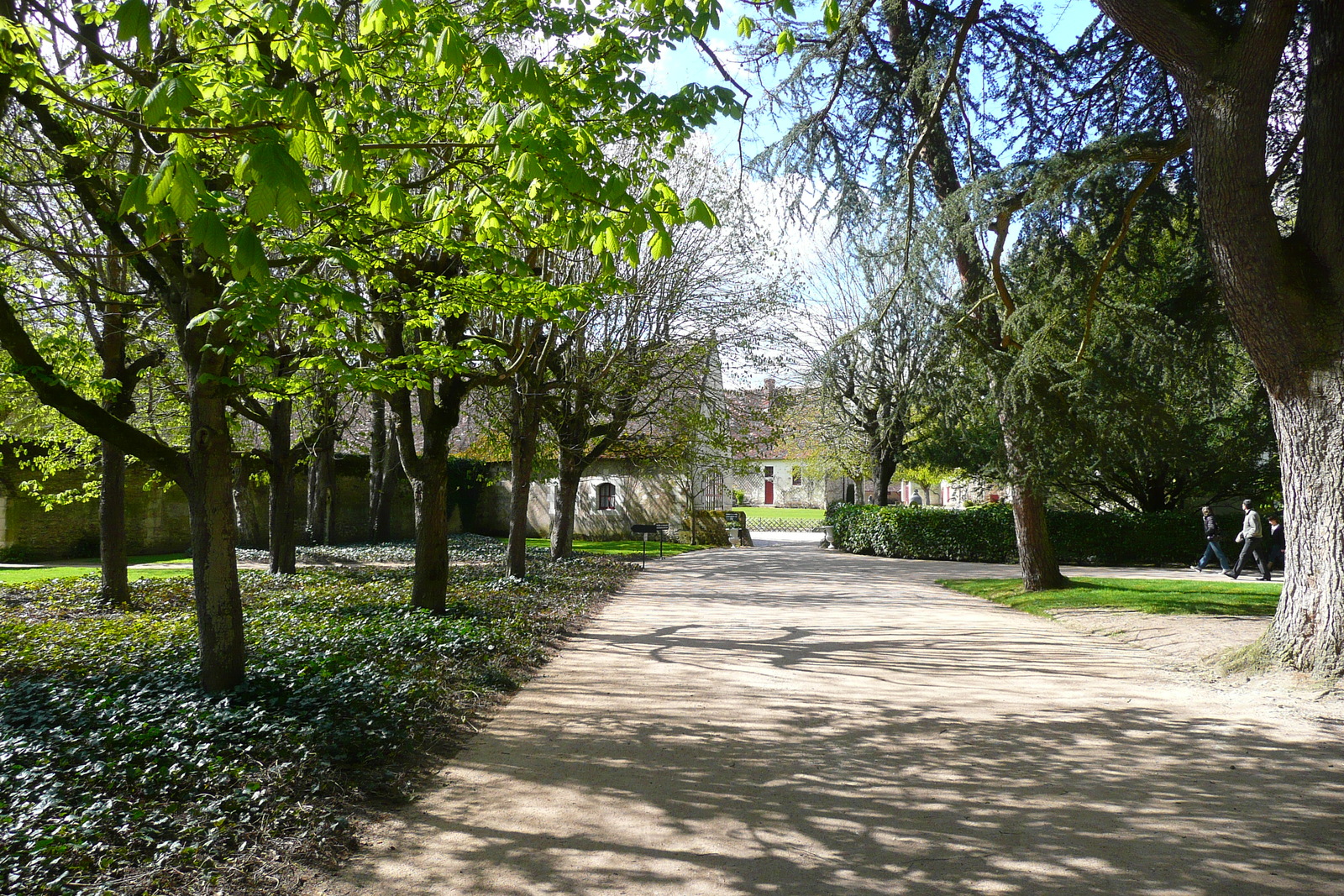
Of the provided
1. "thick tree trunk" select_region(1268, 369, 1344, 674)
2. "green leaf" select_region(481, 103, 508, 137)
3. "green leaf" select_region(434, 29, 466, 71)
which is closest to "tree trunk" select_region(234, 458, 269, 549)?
"green leaf" select_region(481, 103, 508, 137)

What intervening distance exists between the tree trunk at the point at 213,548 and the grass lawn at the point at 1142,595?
10344 mm

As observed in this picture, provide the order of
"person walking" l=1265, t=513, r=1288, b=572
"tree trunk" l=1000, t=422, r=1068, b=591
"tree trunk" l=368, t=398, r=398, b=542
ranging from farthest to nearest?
1. "tree trunk" l=368, t=398, r=398, b=542
2. "person walking" l=1265, t=513, r=1288, b=572
3. "tree trunk" l=1000, t=422, r=1068, b=591

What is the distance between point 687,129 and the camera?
17.6 feet

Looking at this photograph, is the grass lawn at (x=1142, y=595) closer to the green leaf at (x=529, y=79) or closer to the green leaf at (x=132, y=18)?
the green leaf at (x=529, y=79)

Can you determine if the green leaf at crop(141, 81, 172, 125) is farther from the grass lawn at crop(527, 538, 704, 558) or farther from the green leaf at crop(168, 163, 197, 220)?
the grass lawn at crop(527, 538, 704, 558)

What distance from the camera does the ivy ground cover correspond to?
3498 millimetres

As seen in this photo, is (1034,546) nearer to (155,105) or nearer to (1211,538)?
(1211,538)

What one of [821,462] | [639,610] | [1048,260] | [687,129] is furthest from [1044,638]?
[821,462]

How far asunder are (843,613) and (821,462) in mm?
17991

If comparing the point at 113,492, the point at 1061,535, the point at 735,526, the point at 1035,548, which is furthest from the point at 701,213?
the point at 735,526

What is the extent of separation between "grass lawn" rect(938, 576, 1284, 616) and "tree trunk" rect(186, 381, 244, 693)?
1034 centimetres

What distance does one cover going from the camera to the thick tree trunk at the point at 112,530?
10.6m

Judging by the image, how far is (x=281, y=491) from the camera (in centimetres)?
1440

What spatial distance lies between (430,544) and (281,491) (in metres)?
5.79
